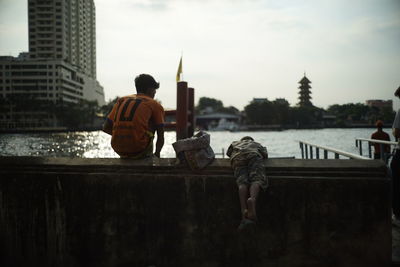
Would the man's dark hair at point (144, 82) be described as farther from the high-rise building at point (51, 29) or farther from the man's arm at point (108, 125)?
the high-rise building at point (51, 29)

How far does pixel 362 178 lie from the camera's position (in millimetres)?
2980

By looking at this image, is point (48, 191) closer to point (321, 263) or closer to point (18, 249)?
point (18, 249)

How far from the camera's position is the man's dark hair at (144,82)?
12.6ft

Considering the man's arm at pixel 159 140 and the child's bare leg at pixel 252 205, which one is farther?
the man's arm at pixel 159 140

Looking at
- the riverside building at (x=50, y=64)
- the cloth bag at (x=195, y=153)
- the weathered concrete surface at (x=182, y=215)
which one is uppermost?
the riverside building at (x=50, y=64)

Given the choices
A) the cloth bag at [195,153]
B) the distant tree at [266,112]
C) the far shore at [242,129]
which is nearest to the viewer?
the cloth bag at [195,153]

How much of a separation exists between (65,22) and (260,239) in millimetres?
137900

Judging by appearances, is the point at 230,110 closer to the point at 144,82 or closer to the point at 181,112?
the point at 181,112

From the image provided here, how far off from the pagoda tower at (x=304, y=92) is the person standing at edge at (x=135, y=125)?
147982 mm

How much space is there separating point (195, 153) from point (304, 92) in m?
154

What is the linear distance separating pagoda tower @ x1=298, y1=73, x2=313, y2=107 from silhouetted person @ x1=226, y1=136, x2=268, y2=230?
486 feet

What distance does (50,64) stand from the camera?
4021 inches

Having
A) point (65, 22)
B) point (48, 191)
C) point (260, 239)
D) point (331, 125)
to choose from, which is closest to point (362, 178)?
point (260, 239)

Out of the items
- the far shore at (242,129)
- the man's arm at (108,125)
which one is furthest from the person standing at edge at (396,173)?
the far shore at (242,129)
